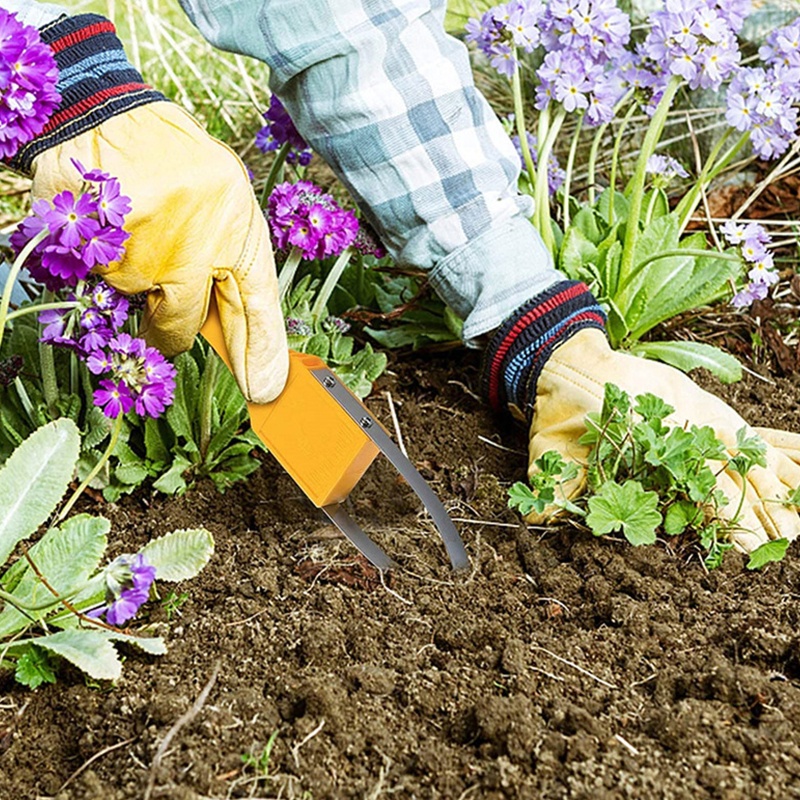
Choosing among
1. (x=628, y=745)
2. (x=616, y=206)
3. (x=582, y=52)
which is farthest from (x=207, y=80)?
(x=628, y=745)

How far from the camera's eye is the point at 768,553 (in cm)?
154

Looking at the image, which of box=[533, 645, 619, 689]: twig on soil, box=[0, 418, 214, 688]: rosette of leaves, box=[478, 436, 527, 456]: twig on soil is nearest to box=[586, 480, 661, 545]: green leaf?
box=[533, 645, 619, 689]: twig on soil

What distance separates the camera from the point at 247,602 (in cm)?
149

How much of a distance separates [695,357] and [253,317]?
3.25ft

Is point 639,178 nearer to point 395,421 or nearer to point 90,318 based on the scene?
point 395,421

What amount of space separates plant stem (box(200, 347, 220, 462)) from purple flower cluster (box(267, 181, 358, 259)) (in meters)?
0.22

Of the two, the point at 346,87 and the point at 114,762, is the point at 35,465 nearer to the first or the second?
the point at 114,762

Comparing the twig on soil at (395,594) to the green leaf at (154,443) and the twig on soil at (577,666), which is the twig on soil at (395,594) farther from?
the green leaf at (154,443)

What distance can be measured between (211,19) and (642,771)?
133cm

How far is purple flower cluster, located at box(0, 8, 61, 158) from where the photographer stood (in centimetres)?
122

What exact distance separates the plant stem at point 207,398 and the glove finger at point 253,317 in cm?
14

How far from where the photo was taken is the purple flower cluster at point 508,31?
200cm

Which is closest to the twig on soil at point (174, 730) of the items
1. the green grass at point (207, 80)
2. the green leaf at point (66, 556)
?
the green leaf at point (66, 556)

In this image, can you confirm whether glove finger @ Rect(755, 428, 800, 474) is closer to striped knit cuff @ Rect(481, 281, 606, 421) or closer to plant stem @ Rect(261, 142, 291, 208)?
striped knit cuff @ Rect(481, 281, 606, 421)
